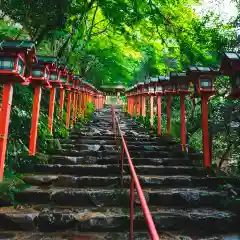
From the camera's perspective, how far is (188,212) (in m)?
4.44

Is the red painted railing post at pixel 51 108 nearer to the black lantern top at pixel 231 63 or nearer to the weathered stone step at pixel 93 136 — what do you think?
the weathered stone step at pixel 93 136

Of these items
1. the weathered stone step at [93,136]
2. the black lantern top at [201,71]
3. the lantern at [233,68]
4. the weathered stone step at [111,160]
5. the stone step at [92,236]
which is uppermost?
the black lantern top at [201,71]

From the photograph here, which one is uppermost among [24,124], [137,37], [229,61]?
[137,37]

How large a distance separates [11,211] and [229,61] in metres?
4.51

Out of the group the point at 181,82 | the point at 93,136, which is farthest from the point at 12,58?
the point at 93,136

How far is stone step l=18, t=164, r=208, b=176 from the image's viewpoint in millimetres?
6066

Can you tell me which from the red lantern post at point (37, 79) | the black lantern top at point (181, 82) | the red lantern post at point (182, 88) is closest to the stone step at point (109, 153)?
the red lantern post at point (182, 88)

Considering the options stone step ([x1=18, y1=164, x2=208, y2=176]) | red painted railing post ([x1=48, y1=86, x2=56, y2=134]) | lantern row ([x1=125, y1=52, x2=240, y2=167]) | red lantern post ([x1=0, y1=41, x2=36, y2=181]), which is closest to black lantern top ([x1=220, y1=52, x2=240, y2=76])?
lantern row ([x1=125, y1=52, x2=240, y2=167])

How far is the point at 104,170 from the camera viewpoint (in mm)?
6113

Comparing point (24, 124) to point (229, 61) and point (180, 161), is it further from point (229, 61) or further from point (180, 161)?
point (229, 61)

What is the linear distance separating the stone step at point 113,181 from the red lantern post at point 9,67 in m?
1.08

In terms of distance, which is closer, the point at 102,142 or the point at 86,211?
the point at 86,211

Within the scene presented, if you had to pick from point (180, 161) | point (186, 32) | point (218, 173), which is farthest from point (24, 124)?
point (186, 32)

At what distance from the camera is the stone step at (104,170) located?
607 centimetres
